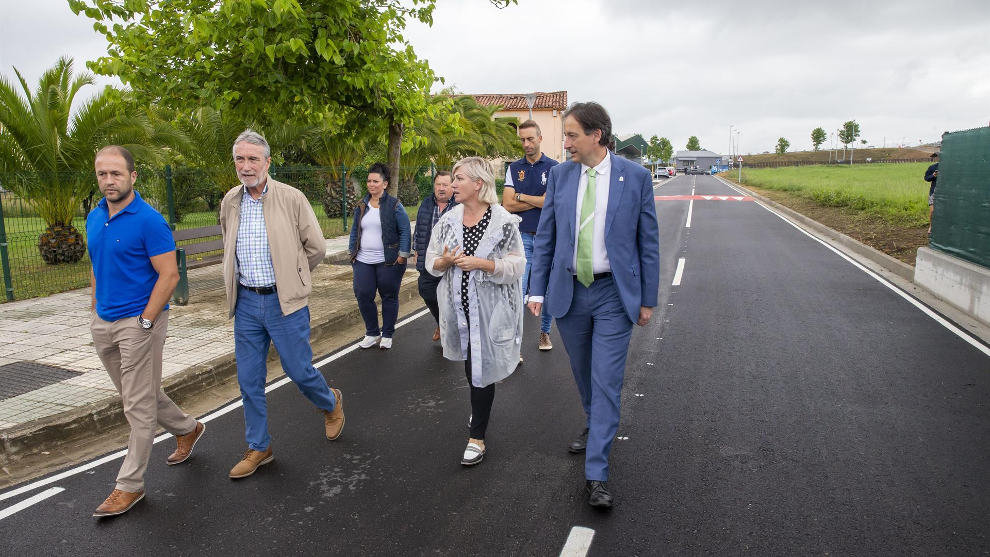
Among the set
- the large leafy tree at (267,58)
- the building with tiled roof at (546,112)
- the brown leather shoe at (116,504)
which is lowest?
the brown leather shoe at (116,504)

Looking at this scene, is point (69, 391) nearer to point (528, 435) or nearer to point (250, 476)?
point (250, 476)

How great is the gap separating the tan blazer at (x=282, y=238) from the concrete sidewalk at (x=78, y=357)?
164 centimetres

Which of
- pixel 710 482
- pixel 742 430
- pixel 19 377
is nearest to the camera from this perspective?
pixel 710 482

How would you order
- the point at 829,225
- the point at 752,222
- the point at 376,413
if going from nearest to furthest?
the point at 376,413
the point at 829,225
the point at 752,222

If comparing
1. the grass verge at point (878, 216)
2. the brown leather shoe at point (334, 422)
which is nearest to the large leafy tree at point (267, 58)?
the brown leather shoe at point (334, 422)

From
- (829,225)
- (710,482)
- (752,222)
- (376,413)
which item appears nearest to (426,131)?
(752,222)

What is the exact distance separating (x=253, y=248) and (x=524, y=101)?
47.9 meters

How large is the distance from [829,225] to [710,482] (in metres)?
16.6

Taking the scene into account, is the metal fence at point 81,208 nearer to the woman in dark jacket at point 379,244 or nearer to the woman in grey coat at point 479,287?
the woman in dark jacket at point 379,244

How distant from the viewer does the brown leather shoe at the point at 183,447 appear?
414 cm

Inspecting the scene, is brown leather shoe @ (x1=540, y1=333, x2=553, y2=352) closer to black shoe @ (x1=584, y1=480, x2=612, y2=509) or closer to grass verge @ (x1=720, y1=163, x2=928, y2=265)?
black shoe @ (x1=584, y1=480, x2=612, y2=509)

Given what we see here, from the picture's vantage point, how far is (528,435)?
4.47 meters

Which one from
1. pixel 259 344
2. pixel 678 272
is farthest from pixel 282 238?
pixel 678 272

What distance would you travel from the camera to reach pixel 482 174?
397 centimetres
